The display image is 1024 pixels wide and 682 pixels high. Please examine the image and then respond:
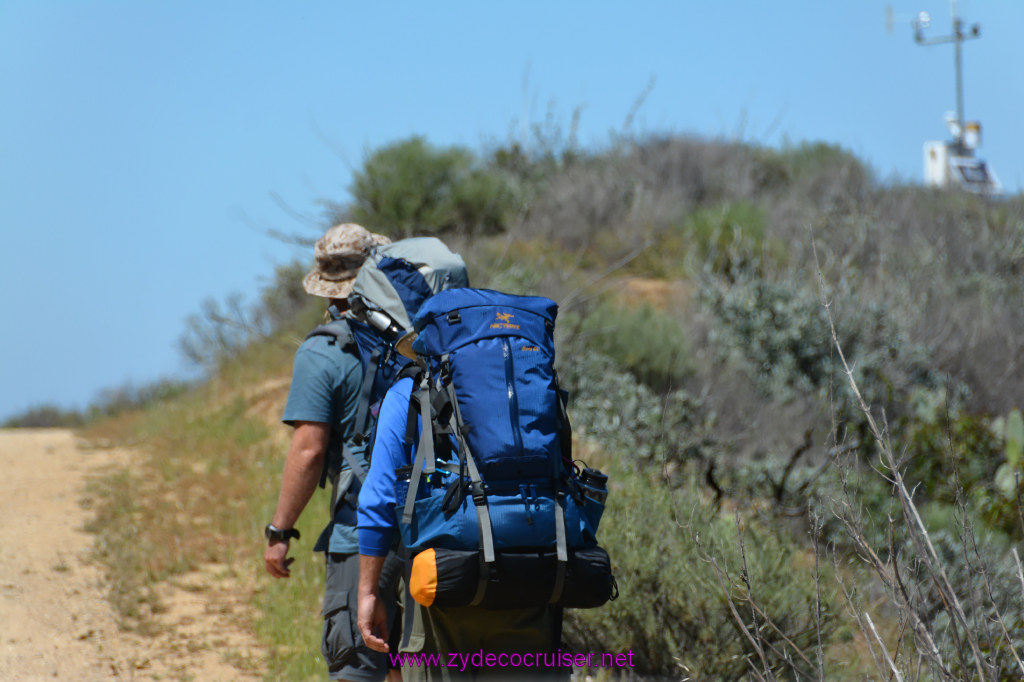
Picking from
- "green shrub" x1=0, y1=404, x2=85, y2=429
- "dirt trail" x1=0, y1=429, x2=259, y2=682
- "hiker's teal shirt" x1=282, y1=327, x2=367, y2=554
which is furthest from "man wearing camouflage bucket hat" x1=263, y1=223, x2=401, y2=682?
"green shrub" x1=0, y1=404, x2=85, y2=429

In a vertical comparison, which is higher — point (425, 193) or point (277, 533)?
A: point (425, 193)

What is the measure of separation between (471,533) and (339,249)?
144 cm

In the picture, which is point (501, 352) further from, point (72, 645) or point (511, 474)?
point (72, 645)

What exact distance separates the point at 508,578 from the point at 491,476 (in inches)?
10.9

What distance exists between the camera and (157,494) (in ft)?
25.5

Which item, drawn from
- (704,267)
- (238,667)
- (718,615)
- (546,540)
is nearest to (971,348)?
(704,267)

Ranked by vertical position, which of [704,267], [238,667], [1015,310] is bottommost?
[238,667]

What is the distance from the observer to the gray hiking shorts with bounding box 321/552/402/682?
10.5 feet

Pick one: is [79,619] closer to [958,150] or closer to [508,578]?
[508,578]

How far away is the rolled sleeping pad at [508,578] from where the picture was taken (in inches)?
98.3

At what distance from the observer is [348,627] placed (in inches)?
126

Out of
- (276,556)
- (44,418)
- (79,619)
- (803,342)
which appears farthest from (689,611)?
(44,418)
